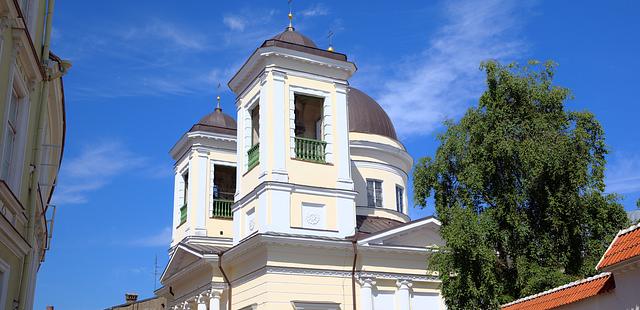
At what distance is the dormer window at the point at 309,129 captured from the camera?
23.6 meters

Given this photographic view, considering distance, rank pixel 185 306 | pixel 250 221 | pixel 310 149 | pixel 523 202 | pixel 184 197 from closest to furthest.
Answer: pixel 523 202 → pixel 250 221 → pixel 310 149 → pixel 185 306 → pixel 184 197

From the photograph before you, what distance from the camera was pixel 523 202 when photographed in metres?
17.0

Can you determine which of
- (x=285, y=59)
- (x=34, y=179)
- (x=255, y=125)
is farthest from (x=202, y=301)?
(x=34, y=179)

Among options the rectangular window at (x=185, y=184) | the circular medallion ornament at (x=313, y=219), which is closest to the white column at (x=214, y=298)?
the circular medallion ornament at (x=313, y=219)

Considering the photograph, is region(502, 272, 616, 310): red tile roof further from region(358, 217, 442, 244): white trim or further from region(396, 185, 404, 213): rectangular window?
region(396, 185, 404, 213): rectangular window

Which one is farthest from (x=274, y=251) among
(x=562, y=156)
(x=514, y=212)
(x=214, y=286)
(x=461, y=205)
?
(x=562, y=156)

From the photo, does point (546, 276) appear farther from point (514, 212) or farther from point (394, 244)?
point (394, 244)

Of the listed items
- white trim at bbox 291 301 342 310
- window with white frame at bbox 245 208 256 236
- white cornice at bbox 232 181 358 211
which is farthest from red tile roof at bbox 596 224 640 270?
window with white frame at bbox 245 208 256 236

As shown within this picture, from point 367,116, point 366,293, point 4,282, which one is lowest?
point 4,282

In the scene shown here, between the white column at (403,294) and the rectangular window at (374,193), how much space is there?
600 centimetres

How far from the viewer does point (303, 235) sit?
22047 mm

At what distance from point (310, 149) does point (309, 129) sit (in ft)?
10.2

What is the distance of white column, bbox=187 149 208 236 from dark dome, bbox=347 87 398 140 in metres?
6.34

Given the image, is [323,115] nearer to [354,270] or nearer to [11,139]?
[354,270]
